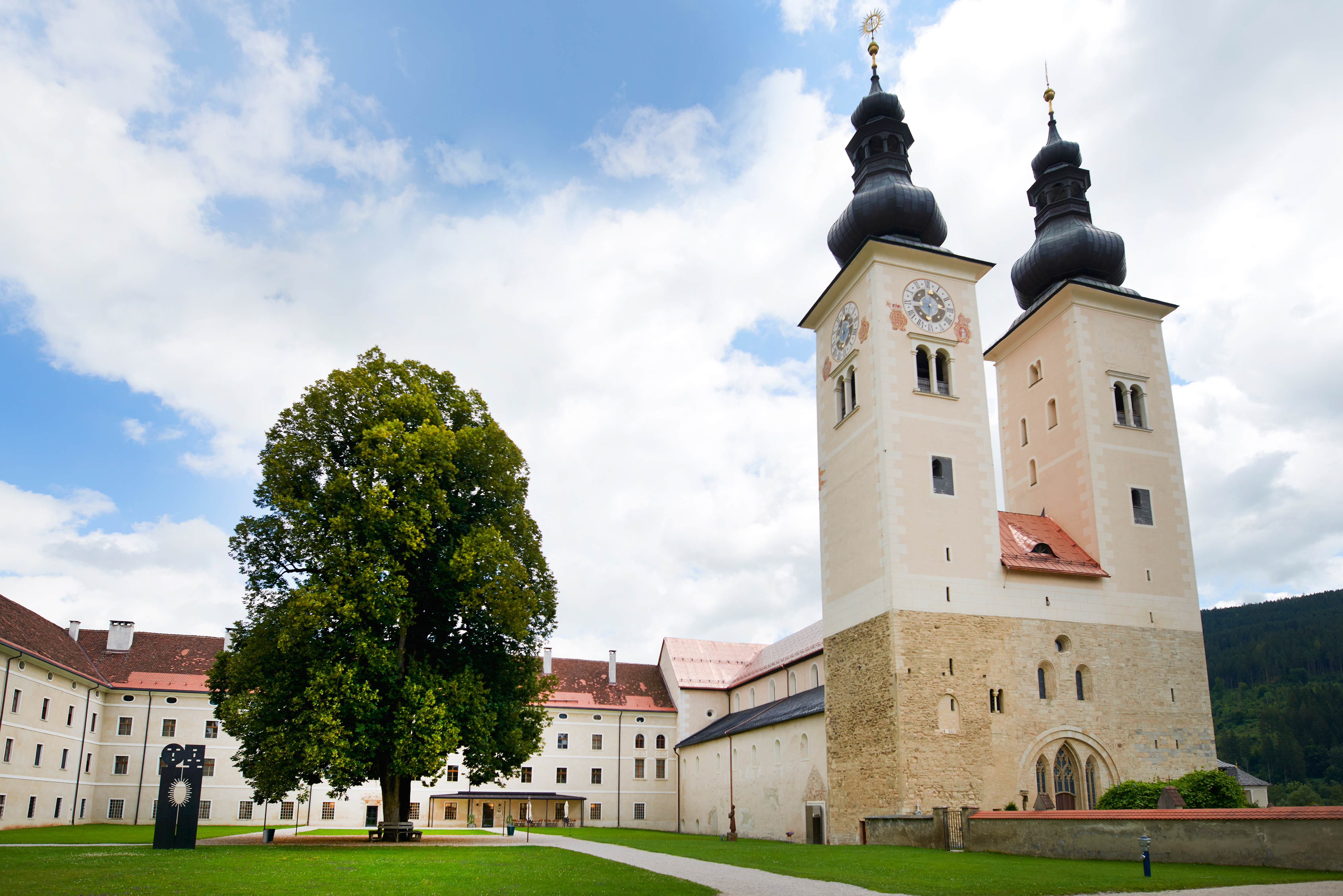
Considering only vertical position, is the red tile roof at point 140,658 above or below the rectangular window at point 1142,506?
below

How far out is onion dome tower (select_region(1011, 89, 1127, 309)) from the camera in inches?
1310

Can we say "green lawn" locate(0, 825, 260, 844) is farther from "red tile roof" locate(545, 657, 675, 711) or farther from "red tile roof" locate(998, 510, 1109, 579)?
"red tile roof" locate(998, 510, 1109, 579)

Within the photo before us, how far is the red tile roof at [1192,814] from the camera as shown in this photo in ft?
49.8

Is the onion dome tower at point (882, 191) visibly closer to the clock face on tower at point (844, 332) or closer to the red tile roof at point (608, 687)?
the clock face on tower at point (844, 332)

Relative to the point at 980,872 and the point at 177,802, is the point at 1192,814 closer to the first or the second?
the point at 980,872

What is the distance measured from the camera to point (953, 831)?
22469 mm

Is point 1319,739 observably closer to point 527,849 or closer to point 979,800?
point 979,800

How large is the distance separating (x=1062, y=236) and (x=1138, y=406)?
21.8ft

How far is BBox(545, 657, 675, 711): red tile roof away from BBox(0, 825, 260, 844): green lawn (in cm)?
1965

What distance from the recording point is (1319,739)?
245ft

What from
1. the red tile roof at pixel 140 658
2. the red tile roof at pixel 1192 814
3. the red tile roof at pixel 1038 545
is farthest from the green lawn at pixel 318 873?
the red tile roof at pixel 140 658

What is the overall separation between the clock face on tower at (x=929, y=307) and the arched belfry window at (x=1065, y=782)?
528 inches

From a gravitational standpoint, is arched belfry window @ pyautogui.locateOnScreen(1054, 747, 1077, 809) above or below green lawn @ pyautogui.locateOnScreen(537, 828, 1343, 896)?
above

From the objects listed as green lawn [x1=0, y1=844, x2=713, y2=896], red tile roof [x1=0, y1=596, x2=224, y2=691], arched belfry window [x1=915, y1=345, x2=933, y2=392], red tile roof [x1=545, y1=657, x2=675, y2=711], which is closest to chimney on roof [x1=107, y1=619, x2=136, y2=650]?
red tile roof [x1=0, y1=596, x2=224, y2=691]
